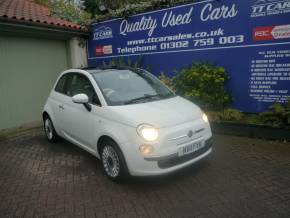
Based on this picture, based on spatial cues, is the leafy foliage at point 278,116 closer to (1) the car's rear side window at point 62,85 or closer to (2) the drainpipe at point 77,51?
(1) the car's rear side window at point 62,85

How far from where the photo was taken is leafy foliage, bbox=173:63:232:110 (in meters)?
7.07

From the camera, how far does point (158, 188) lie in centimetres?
413

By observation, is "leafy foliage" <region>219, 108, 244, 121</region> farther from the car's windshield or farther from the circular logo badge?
the circular logo badge

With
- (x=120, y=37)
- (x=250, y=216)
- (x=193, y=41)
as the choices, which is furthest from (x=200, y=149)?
(x=120, y=37)

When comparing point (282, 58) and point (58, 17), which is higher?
point (58, 17)

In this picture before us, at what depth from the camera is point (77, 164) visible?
5250 mm

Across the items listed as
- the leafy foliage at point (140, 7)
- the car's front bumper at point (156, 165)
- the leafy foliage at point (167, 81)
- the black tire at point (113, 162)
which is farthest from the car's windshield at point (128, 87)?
the leafy foliage at point (140, 7)

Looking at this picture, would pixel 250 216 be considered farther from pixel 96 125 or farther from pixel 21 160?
pixel 21 160

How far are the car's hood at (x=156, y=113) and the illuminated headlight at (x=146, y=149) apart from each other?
0.32 m

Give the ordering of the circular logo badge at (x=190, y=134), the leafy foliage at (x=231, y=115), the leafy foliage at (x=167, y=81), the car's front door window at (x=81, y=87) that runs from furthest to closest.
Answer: the leafy foliage at (x=167, y=81), the leafy foliage at (x=231, y=115), the car's front door window at (x=81, y=87), the circular logo badge at (x=190, y=134)

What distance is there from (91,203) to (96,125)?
123 centimetres

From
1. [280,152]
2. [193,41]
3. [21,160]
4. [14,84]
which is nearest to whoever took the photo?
[280,152]

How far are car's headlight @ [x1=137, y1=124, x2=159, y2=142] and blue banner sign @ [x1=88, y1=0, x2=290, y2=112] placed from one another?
394 cm

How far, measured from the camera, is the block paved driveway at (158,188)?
3572 mm
